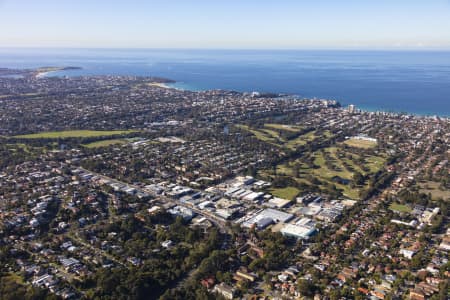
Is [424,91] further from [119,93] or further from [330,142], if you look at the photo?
[119,93]

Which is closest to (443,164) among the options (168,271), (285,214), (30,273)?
(285,214)

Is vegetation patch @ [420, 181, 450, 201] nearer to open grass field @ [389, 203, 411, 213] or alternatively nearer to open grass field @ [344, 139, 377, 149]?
open grass field @ [389, 203, 411, 213]

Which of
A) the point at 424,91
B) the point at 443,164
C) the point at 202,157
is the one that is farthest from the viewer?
the point at 424,91

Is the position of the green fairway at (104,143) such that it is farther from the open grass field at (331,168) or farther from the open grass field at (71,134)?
the open grass field at (331,168)

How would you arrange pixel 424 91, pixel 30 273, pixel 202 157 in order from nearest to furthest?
pixel 30 273 < pixel 202 157 < pixel 424 91

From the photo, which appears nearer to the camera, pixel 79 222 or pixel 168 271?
pixel 168 271

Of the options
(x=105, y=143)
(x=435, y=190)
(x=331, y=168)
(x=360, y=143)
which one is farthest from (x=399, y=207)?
(x=105, y=143)
